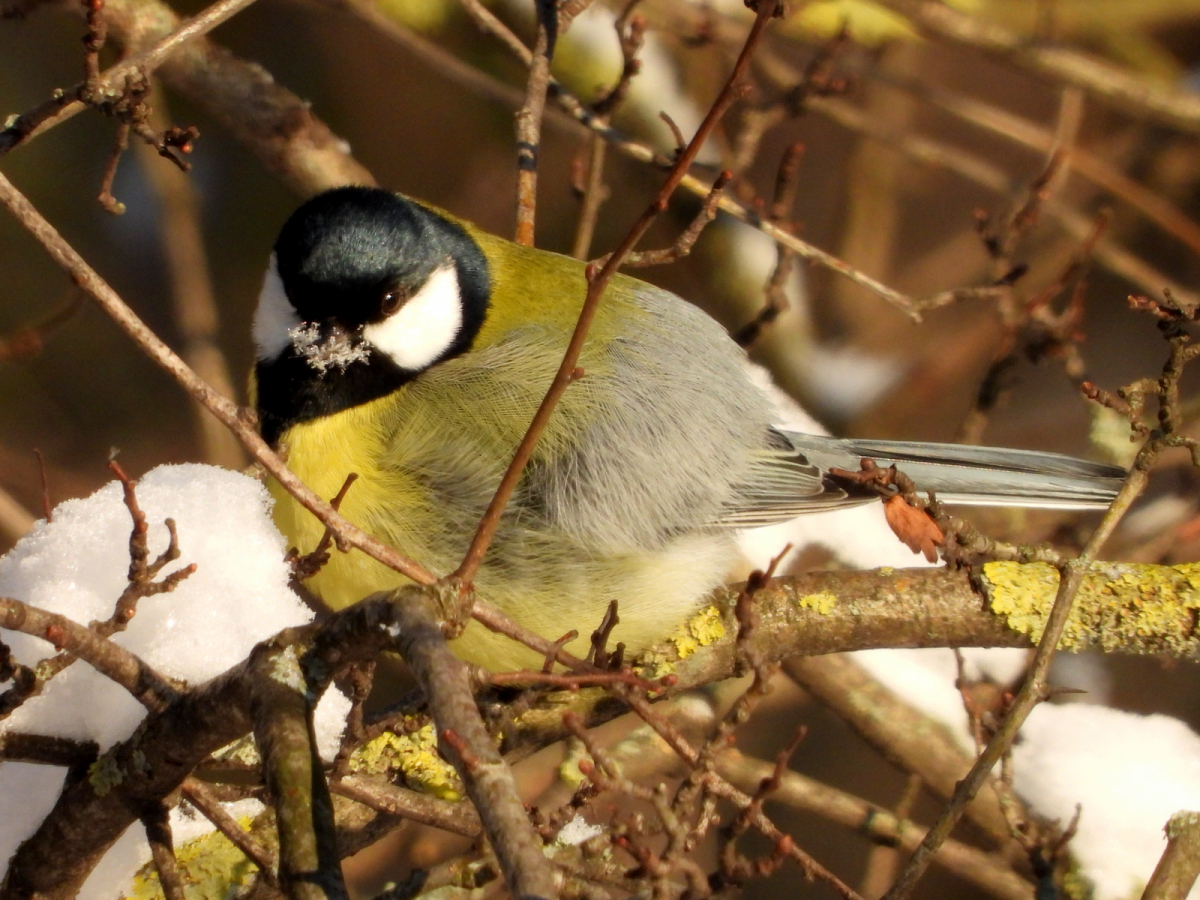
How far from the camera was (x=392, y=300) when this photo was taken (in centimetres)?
225

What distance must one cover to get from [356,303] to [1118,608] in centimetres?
150

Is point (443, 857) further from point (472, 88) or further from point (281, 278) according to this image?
point (472, 88)

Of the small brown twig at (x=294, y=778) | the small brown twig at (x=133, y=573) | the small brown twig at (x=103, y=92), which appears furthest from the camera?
the small brown twig at (x=103, y=92)

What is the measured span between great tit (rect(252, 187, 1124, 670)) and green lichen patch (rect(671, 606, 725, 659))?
0.03m

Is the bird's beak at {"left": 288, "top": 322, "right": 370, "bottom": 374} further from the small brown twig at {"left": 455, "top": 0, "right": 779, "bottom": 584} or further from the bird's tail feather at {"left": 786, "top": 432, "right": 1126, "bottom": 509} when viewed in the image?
the bird's tail feather at {"left": 786, "top": 432, "right": 1126, "bottom": 509}

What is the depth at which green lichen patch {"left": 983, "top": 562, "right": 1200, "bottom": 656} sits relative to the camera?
7.14 ft

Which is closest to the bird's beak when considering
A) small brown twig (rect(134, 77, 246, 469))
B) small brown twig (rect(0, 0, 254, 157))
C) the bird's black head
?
the bird's black head

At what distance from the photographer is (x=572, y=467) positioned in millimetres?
2193

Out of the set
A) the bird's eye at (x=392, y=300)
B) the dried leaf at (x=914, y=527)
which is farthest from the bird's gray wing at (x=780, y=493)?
the bird's eye at (x=392, y=300)

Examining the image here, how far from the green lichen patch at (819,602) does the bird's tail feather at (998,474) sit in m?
0.47

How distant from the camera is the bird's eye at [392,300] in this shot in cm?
224

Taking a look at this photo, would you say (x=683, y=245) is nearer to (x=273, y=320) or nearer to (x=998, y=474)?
(x=273, y=320)

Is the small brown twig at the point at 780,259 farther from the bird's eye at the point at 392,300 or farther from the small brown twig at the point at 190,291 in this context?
the small brown twig at the point at 190,291

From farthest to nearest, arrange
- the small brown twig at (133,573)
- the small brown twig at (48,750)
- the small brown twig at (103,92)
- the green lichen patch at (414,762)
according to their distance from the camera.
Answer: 1. the green lichen patch at (414,762)
2. the small brown twig at (103,92)
3. the small brown twig at (48,750)
4. the small brown twig at (133,573)
